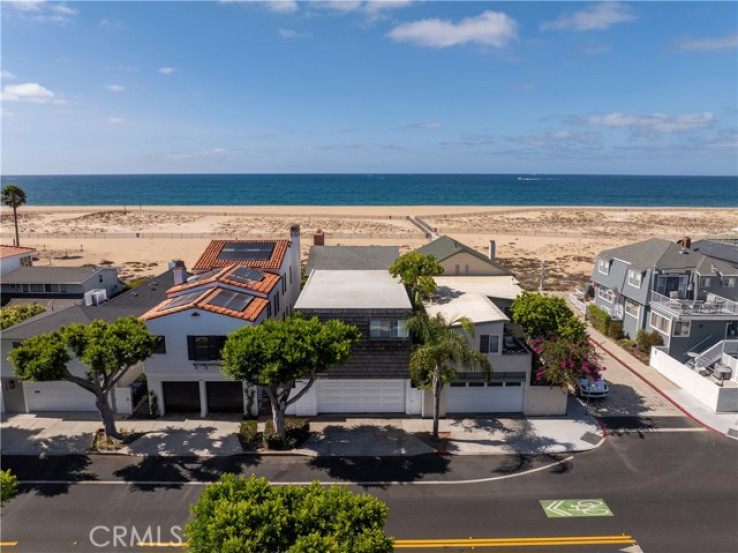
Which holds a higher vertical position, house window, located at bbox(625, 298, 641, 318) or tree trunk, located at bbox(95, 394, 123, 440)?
house window, located at bbox(625, 298, 641, 318)

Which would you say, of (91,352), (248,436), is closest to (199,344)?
(91,352)

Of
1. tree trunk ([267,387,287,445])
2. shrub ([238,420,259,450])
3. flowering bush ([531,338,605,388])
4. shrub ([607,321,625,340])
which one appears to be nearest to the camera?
tree trunk ([267,387,287,445])

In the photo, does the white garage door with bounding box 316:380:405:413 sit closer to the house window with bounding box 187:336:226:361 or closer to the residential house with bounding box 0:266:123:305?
the house window with bounding box 187:336:226:361

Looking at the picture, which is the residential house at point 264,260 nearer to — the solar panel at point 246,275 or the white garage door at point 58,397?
the solar panel at point 246,275

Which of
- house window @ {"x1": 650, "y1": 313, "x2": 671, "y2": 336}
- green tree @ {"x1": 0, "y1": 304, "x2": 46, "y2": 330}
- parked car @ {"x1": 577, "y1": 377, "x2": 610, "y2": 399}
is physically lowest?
parked car @ {"x1": 577, "y1": 377, "x2": 610, "y2": 399}

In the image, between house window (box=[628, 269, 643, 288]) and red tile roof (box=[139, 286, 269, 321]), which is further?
house window (box=[628, 269, 643, 288])

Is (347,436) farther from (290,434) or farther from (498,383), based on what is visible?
(498,383)

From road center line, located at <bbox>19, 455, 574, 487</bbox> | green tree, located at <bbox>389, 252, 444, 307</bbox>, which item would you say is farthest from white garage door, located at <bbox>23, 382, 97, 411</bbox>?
green tree, located at <bbox>389, 252, 444, 307</bbox>

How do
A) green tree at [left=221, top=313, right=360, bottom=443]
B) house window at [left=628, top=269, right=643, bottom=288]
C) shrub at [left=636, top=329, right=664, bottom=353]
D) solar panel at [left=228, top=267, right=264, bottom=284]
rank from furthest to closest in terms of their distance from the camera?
house window at [left=628, top=269, right=643, bottom=288], shrub at [left=636, top=329, right=664, bottom=353], solar panel at [left=228, top=267, right=264, bottom=284], green tree at [left=221, top=313, right=360, bottom=443]
